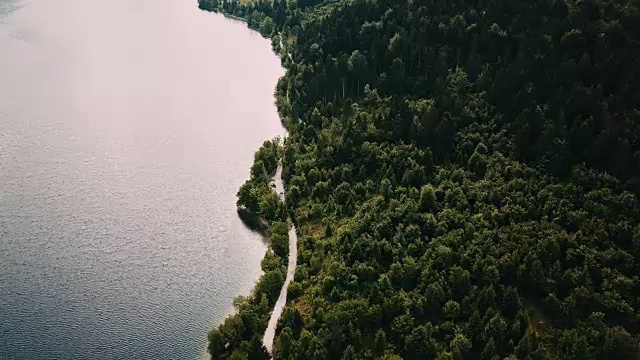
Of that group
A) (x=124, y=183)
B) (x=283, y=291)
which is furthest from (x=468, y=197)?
(x=124, y=183)

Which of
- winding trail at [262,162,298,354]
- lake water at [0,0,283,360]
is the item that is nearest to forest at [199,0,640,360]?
winding trail at [262,162,298,354]

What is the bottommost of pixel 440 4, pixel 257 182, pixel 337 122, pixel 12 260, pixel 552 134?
pixel 12 260

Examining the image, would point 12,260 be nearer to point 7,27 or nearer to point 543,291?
point 543,291

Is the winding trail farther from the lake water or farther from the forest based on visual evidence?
the lake water

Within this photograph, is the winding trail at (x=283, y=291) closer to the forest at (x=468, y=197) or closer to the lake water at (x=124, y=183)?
the forest at (x=468, y=197)

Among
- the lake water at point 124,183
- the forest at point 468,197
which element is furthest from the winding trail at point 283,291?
the lake water at point 124,183

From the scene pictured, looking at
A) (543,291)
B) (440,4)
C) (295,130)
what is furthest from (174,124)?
(543,291)
